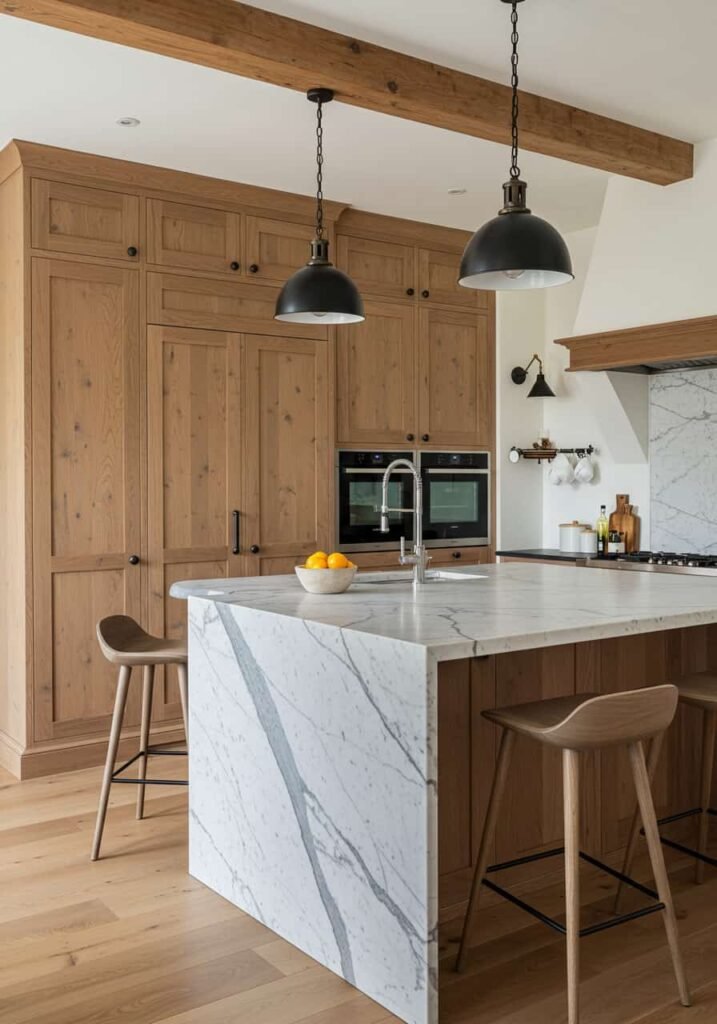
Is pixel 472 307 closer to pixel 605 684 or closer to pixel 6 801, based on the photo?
pixel 605 684

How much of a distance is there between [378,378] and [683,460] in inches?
65.0

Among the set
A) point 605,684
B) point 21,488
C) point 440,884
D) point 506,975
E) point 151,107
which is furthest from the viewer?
point 21,488

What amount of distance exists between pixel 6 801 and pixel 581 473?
135 inches

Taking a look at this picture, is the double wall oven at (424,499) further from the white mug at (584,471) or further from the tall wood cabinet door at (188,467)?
the tall wood cabinet door at (188,467)

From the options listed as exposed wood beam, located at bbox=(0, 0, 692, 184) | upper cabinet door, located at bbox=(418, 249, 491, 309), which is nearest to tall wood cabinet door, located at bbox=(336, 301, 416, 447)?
upper cabinet door, located at bbox=(418, 249, 491, 309)

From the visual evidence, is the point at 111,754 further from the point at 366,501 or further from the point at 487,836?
the point at 366,501

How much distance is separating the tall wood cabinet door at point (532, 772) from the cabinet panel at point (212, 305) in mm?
2437

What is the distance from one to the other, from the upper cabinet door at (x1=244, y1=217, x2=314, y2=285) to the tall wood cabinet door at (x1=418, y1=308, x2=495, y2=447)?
84 cm

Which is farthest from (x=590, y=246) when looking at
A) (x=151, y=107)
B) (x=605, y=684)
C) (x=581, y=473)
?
(x=605, y=684)

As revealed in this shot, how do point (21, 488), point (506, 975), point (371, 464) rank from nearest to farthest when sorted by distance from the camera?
point (506, 975) → point (21, 488) → point (371, 464)

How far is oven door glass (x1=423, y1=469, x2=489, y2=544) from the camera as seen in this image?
5383mm

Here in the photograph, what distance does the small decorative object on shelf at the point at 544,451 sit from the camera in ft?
18.4

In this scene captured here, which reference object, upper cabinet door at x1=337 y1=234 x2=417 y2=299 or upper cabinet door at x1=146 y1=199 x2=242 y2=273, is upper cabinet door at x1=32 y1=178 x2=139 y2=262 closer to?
upper cabinet door at x1=146 y1=199 x2=242 y2=273

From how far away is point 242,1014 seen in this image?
7.48ft
